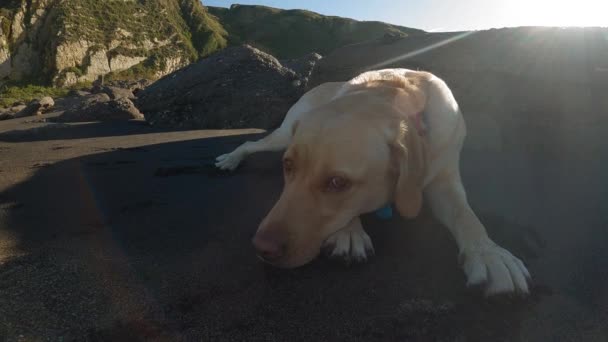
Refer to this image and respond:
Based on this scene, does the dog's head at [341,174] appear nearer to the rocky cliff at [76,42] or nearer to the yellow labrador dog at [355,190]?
the yellow labrador dog at [355,190]

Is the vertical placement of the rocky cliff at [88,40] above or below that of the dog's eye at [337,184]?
above

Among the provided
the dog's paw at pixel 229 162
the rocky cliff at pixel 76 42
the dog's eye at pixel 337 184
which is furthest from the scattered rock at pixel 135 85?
the rocky cliff at pixel 76 42

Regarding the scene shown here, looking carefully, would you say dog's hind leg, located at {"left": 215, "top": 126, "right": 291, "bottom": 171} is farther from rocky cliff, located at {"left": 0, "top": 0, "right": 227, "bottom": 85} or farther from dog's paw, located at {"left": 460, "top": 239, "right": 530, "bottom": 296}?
rocky cliff, located at {"left": 0, "top": 0, "right": 227, "bottom": 85}

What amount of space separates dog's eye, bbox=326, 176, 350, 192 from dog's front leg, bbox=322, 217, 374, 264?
227 millimetres

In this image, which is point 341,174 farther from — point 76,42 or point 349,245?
point 76,42

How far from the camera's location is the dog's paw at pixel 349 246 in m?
1.92

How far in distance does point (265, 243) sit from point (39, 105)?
37.7ft

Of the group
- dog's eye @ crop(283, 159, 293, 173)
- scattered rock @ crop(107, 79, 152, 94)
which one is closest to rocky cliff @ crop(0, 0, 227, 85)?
scattered rock @ crop(107, 79, 152, 94)

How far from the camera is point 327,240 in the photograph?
1.99 metres

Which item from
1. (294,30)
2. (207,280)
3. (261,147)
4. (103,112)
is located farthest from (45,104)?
(294,30)

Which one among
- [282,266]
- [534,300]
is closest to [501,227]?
[534,300]

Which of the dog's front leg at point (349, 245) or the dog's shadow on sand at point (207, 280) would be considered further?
the dog's front leg at point (349, 245)

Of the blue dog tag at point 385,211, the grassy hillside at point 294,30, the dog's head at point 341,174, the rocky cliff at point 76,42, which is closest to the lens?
the dog's head at point 341,174

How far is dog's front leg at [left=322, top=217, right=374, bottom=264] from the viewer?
1.92 m
